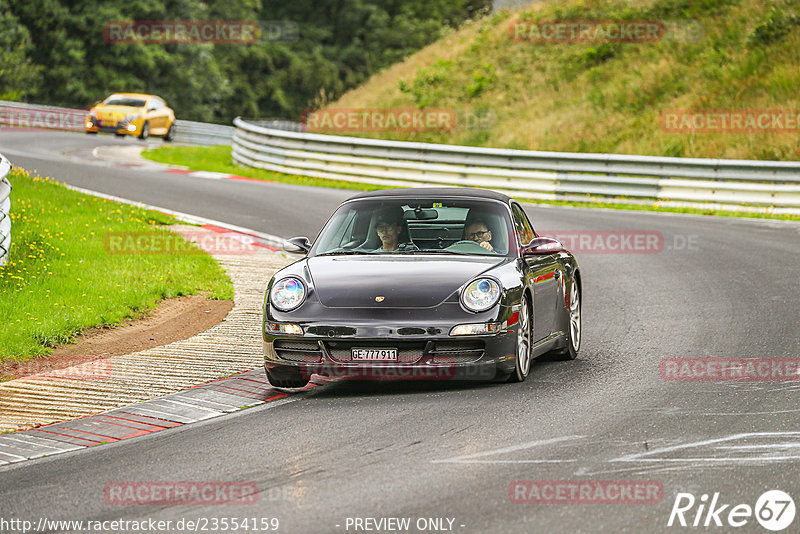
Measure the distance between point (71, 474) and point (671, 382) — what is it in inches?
175

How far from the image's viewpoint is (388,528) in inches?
209

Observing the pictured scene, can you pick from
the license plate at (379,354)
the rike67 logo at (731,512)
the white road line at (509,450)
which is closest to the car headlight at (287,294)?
the license plate at (379,354)

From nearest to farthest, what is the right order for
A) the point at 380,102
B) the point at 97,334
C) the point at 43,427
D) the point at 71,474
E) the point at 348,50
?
1. the point at 71,474
2. the point at 43,427
3. the point at 97,334
4. the point at 380,102
5. the point at 348,50

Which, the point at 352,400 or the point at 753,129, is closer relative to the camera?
the point at 352,400

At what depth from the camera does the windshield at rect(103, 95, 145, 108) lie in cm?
4038

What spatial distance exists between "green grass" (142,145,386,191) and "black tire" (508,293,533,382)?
57.2ft

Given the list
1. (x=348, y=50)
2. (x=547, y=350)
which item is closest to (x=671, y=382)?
(x=547, y=350)

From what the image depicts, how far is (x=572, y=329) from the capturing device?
10055 millimetres

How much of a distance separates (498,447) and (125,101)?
36.0 meters

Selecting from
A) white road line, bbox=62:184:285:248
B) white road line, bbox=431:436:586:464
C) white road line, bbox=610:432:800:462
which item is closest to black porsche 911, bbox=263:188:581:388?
white road line, bbox=431:436:586:464

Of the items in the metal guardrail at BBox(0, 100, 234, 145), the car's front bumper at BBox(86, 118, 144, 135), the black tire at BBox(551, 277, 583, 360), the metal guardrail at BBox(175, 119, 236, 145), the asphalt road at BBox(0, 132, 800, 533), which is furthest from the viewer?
the metal guardrail at BBox(175, 119, 236, 145)

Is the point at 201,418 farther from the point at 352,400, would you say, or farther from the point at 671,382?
the point at 671,382

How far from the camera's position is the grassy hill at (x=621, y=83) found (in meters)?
27.4

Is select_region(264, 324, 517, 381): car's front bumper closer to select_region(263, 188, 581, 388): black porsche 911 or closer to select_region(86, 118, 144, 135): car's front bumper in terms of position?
select_region(263, 188, 581, 388): black porsche 911
